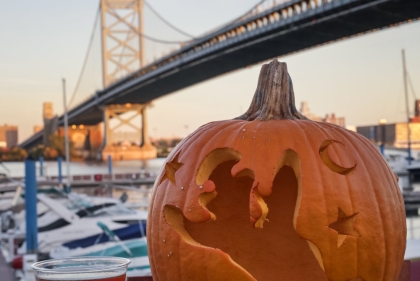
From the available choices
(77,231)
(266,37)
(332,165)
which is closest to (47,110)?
(266,37)

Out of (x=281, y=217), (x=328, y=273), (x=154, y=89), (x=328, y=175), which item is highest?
(x=154, y=89)

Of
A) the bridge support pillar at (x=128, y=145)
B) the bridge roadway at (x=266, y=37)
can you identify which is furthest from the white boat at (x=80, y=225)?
the bridge support pillar at (x=128, y=145)

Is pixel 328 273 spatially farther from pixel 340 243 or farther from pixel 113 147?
pixel 113 147

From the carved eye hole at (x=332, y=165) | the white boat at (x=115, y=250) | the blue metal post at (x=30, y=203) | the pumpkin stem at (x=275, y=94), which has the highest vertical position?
the pumpkin stem at (x=275, y=94)

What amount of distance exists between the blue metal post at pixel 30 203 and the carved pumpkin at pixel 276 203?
449 centimetres

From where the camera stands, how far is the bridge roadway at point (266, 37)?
22297 mm

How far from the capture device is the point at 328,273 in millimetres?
1305

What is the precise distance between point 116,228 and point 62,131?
36.8 meters

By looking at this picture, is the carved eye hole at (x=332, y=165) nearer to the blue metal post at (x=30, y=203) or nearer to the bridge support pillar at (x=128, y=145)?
the blue metal post at (x=30, y=203)

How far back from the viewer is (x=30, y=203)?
5.87 m

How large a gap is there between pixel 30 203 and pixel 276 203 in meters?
4.89

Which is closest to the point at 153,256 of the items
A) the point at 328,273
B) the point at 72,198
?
the point at 328,273

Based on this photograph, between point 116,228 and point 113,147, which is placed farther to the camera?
point 113,147

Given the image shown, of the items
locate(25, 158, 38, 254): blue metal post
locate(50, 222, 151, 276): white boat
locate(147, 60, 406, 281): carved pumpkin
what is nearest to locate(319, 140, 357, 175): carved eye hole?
locate(147, 60, 406, 281): carved pumpkin
